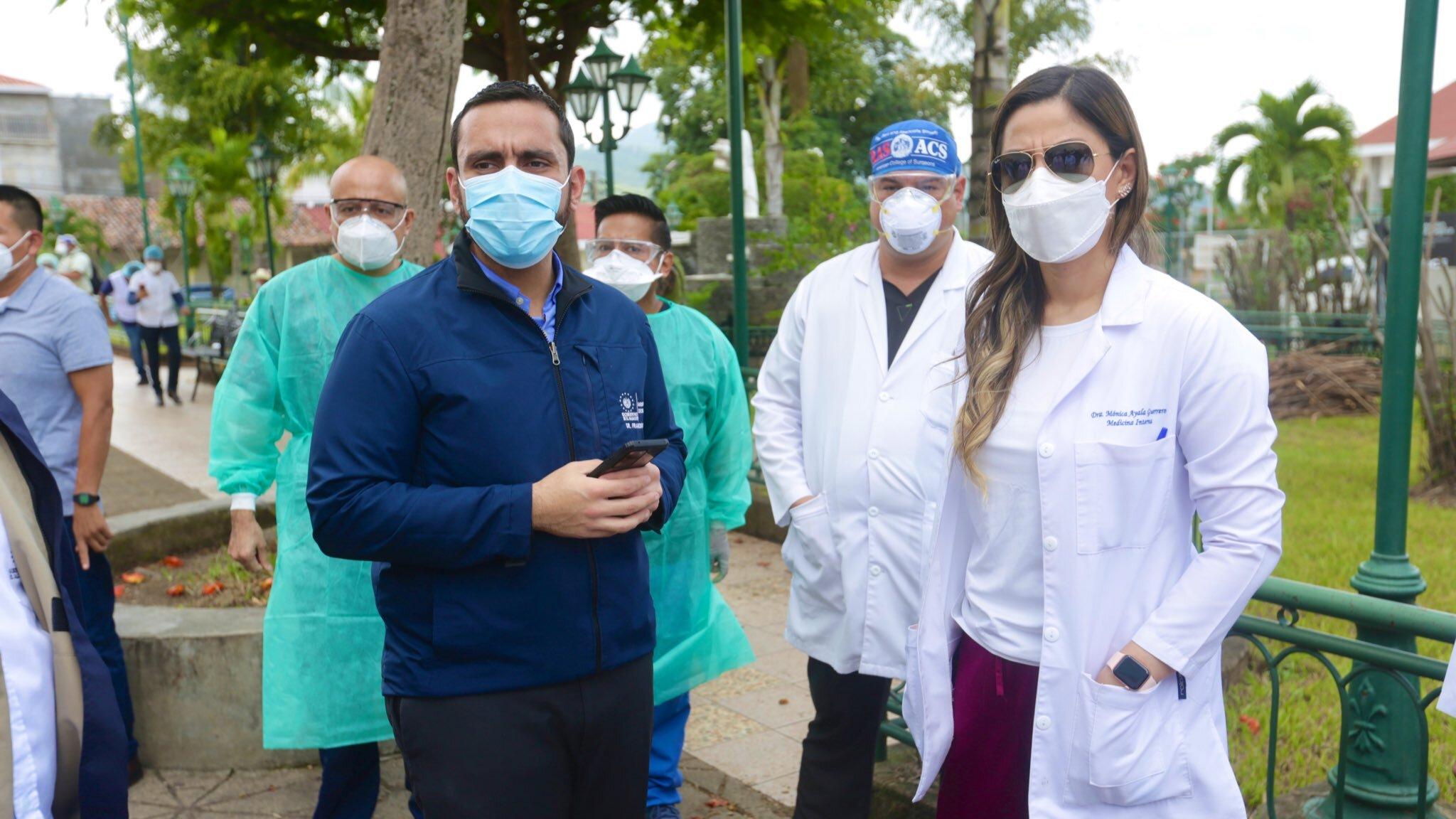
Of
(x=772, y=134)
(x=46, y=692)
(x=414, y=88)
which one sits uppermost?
(x=772, y=134)

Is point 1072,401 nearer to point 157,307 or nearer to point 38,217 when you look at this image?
point 38,217

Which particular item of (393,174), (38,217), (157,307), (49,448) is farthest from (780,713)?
(157,307)

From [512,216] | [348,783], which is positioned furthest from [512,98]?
[348,783]

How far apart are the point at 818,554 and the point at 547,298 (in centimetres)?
117

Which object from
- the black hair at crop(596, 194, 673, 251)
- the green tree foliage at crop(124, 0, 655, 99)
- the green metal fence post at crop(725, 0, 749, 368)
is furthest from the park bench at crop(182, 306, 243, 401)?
the black hair at crop(596, 194, 673, 251)

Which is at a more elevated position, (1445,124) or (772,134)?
(772,134)

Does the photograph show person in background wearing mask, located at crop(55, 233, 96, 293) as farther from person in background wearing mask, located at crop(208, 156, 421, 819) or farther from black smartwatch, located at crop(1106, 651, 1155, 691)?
black smartwatch, located at crop(1106, 651, 1155, 691)

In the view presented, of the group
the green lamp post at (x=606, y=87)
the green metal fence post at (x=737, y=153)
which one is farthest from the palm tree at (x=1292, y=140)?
the green metal fence post at (x=737, y=153)

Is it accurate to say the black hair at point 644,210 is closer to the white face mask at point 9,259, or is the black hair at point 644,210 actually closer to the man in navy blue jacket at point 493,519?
the man in navy blue jacket at point 493,519

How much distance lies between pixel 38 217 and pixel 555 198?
2667 mm

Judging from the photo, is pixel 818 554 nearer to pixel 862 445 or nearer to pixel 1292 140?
pixel 862 445

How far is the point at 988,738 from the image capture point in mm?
2355

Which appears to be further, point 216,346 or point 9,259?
point 216,346

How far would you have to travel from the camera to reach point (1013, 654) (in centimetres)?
227
